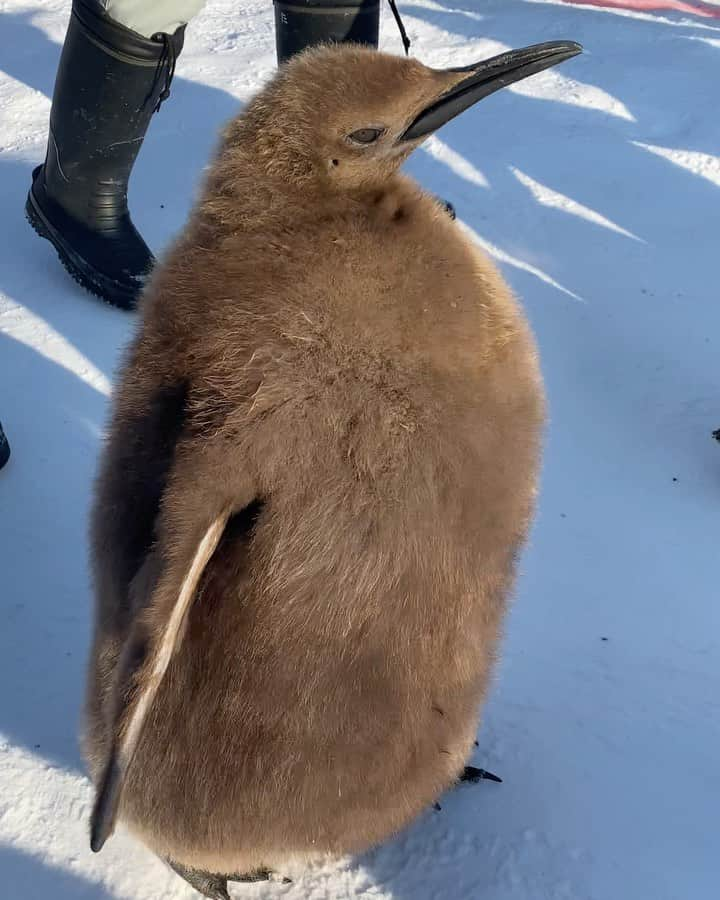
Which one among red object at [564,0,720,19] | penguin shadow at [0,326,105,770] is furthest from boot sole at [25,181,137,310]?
red object at [564,0,720,19]

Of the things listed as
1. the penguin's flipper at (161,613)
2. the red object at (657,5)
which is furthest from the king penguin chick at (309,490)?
the red object at (657,5)

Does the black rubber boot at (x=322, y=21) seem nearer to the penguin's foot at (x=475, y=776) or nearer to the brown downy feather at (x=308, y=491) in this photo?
the brown downy feather at (x=308, y=491)

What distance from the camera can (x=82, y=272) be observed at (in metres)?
1.59

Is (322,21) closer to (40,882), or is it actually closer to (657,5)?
(40,882)

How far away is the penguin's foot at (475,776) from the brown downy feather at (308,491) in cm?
13

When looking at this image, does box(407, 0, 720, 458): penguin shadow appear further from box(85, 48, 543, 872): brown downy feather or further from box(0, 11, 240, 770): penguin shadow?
box(85, 48, 543, 872): brown downy feather

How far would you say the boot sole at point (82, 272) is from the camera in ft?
5.17

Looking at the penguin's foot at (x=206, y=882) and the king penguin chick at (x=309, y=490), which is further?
the penguin's foot at (x=206, y=882)

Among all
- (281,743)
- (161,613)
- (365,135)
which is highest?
(365,135)

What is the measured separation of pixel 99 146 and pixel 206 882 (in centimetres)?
119

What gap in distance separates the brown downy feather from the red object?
210 cm

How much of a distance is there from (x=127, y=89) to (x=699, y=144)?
1.23m

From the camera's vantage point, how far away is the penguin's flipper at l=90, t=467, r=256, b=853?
0.65 m

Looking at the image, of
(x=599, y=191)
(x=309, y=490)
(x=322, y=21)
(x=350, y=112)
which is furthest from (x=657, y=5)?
(x=309, y=490)
